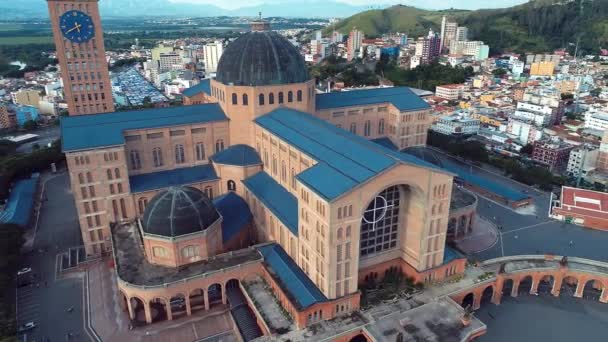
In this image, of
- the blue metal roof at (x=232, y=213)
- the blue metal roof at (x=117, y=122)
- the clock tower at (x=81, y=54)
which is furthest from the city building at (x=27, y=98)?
the blue metal roof at (x=232, y=213)

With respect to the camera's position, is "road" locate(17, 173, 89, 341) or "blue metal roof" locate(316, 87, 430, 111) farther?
"blue metal roof" locate(316, 87, 430, 111)

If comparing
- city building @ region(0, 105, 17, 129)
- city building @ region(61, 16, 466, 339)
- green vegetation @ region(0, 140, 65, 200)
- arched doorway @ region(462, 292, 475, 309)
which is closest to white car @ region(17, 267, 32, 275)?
city building @ region(61, 16, 466, 339)

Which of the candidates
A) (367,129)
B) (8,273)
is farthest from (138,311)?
(367,129)

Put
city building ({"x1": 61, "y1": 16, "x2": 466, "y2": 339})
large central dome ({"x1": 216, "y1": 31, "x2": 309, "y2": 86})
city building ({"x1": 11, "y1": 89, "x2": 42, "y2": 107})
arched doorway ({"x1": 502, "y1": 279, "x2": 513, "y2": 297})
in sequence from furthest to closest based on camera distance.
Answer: city building ({"x1": 11, "y1": 89, "x2": 42, "y2": 107})
large central dome ({"x1": 216, "y1": 31, "x2": 309, "y2": 86})
arched doorway ({"x1": 502, "y1": 279, "x2": 513, "y2": 297})
city building ({"x1": 61, "y1": 16, "x2": 466, "y2": 339})

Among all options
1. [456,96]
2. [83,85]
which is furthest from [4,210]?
[456,96]

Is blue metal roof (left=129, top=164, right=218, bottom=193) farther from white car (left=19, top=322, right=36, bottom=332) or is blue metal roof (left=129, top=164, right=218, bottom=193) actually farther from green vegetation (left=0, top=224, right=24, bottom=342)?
white car (left=19, top=322, right=36, bottom=332)

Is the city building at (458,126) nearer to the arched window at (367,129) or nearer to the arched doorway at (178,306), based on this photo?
the arched window at (367,129)

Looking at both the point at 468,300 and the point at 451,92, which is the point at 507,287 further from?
the point at 451,92

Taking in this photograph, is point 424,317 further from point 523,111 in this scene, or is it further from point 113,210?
point 523,111
